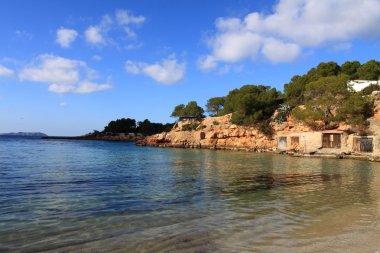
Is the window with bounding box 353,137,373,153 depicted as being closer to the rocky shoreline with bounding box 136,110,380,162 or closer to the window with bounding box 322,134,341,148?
the rocky shoreline with bounding box 136,110,380,162

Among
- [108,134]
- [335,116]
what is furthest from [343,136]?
[108,134]

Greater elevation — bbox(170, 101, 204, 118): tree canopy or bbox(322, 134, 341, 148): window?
bbox(170, 101, 204, 118): tree canopy

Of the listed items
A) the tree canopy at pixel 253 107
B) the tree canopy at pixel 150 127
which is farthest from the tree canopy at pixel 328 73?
the tree canopy at pixel 150 127

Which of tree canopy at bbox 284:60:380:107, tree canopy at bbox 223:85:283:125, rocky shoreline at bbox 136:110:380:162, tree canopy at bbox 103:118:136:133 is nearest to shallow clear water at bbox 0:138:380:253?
rocky shoreline at bbox 136:110:380:162

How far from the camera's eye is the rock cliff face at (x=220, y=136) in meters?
58.2

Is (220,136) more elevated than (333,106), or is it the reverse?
(333,106)

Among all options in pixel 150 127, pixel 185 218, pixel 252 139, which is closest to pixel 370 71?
pixel 252 139

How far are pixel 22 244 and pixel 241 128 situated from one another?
60566 mm

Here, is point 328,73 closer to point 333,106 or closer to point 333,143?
point 333,106

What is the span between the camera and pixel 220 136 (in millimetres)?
67500

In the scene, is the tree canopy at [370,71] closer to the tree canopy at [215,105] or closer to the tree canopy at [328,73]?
the tree canopy at [328,73]

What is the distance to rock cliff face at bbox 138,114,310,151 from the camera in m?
58.2

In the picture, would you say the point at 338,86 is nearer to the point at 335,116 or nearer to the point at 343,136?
the point at 335,116

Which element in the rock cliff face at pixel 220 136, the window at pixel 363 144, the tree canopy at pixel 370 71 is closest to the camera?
the window at pixel 363 144
